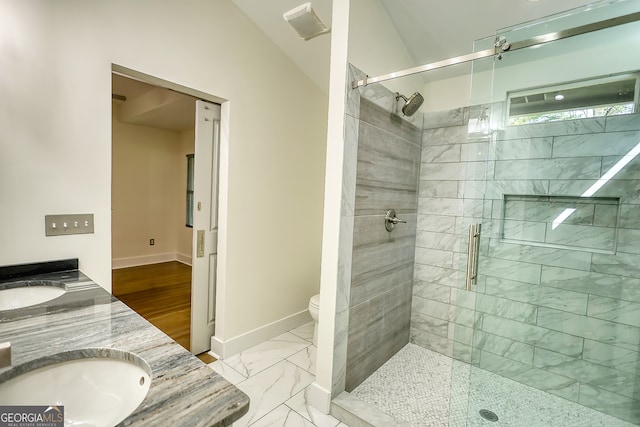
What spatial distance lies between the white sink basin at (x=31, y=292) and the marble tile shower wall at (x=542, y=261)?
2520mm

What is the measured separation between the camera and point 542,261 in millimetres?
2055

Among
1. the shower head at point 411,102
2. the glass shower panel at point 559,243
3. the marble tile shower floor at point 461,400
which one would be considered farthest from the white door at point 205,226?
the glass shower panel at point 559,243

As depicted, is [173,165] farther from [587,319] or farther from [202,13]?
[587,319]

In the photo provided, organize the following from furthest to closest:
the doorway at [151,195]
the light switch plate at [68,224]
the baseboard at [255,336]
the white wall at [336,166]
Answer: the doorway at [151,195] → the baseboard at [255,336] → the white wall at [336,166] → the light switch plate at [68,224]

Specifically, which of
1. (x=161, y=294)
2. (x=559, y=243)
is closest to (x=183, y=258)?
(x=161, y=294)

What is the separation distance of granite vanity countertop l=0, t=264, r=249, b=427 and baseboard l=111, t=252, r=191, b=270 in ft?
13.3

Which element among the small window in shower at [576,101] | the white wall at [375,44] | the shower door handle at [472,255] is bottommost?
the shower door handle at [472,255]

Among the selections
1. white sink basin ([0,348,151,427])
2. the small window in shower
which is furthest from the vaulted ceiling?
white sink basin ([0,348,151,427])

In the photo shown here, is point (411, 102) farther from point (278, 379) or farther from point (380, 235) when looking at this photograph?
point (278, 379)

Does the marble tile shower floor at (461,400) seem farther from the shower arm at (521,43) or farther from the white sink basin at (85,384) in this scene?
the shower arm at (521,43)

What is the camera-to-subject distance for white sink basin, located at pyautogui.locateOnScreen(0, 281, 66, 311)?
4.36 ft

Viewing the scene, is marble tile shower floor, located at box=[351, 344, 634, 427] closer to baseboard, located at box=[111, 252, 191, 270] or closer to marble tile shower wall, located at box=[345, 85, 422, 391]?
marble tile shower wall, located at box=[345, 85, 422, 391]

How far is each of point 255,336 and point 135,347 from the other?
1862mm

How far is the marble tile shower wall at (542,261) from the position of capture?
1.77 metres
